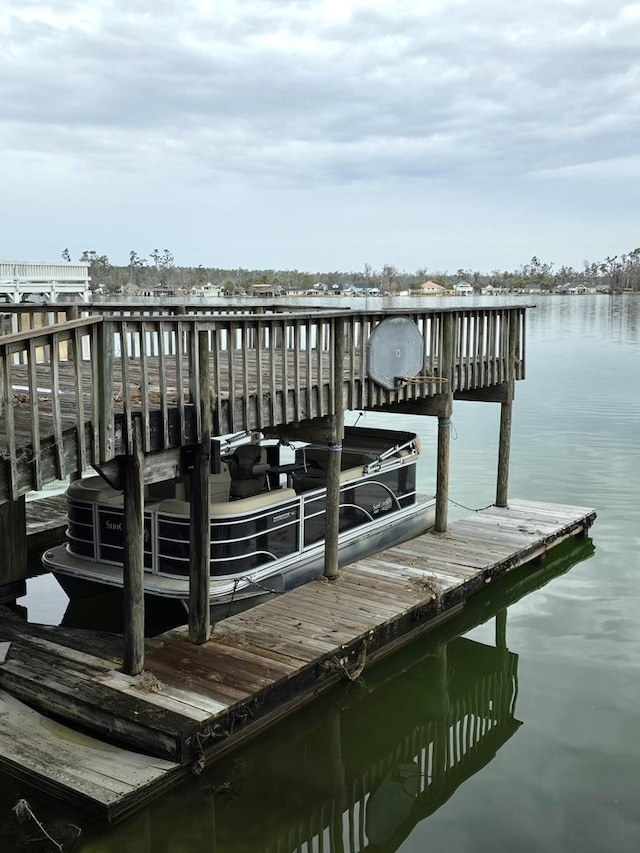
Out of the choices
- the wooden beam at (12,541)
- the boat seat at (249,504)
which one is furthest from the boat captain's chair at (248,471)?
the wooden beam at (12,541)

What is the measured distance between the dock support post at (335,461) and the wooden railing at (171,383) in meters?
0.04

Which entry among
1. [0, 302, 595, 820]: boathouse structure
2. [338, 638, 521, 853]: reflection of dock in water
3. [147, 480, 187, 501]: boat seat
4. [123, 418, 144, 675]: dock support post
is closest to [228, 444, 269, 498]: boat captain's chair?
[147, 480, 187, 501]: boat seat

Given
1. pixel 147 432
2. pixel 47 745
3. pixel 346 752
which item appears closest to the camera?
pixel 47 745

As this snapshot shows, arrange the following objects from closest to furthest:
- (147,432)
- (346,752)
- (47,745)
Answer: (47,745) < (147,432) < (346,752)

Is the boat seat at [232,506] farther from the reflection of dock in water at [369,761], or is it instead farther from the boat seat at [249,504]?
the reflection of dock in water at [369,761]

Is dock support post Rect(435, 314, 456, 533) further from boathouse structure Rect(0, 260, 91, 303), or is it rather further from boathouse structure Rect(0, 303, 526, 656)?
boathouse structure Rect(0, 260, 91, 303)

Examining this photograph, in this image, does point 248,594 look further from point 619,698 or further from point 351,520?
point 619,698

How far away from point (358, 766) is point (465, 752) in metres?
1.20

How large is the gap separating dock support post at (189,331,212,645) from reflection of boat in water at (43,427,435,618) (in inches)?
16.0

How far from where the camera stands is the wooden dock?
7082mm

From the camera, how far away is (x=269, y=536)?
34.8 ft

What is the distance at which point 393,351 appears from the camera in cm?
1120

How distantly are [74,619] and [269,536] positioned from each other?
2.86 m

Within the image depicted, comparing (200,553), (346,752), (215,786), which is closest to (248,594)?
(200,553)
